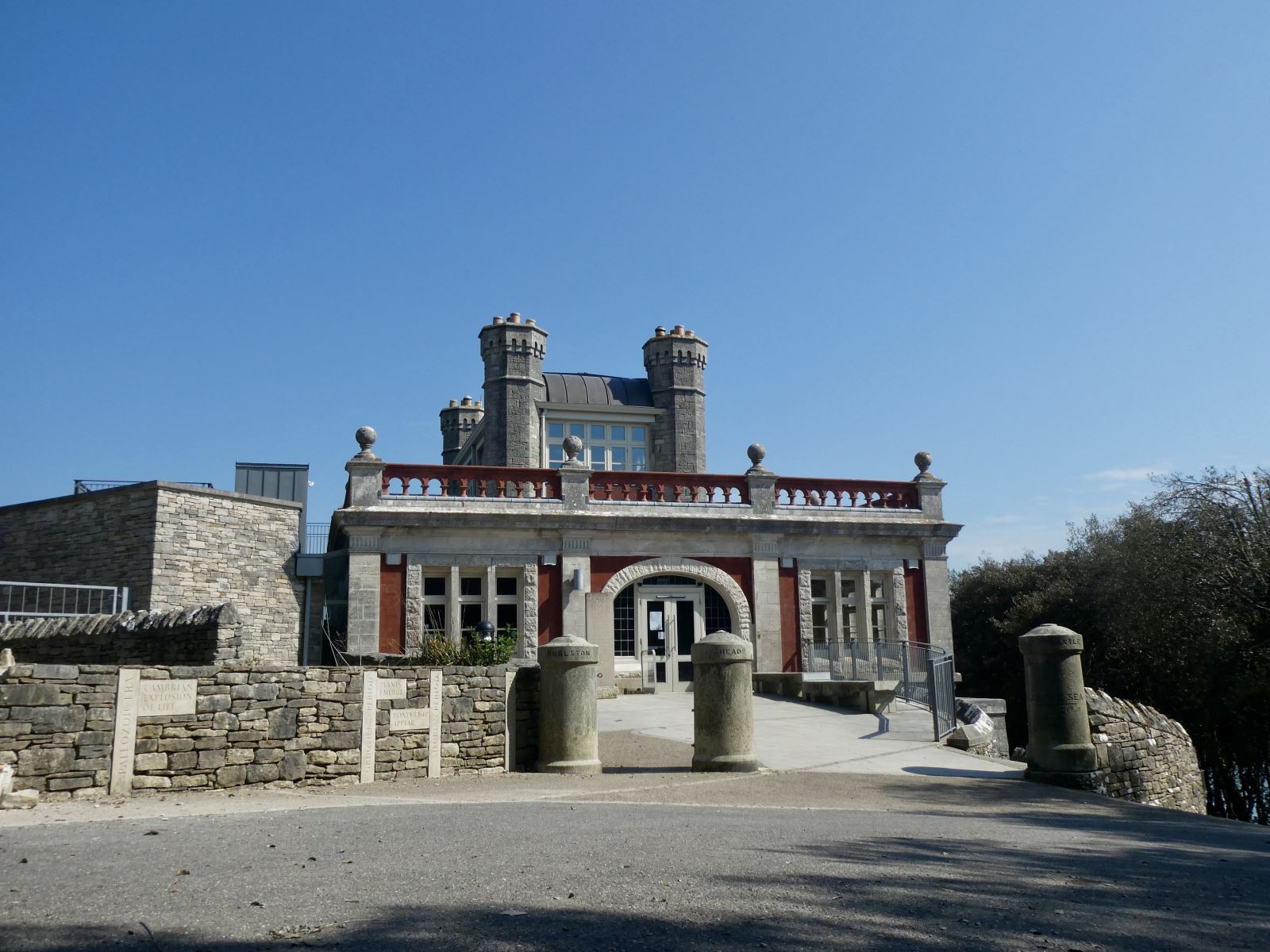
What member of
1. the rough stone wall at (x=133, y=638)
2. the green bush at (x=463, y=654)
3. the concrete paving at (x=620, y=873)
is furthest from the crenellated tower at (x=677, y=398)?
the concrete paving at (x=620, y=873)

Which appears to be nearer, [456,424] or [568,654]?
[568,654]

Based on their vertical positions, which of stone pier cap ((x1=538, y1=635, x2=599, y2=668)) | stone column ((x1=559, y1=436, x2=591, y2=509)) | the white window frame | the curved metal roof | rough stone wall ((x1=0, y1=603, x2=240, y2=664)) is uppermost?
the curved metal roof

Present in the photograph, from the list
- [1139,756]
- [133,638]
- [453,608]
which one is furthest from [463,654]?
[1139,756]

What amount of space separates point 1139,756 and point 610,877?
11053 millimetres

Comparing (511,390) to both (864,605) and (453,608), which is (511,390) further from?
(864,605)

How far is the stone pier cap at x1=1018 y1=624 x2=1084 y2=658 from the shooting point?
12141mm

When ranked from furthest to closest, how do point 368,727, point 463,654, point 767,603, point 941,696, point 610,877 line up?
point 767,603 < point 463,654 < point 941,696 < point 368,727 < point 610,877

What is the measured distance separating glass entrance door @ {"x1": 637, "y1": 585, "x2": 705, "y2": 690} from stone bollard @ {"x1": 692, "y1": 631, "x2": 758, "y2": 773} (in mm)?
9064

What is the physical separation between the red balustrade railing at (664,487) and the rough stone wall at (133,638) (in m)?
9.67

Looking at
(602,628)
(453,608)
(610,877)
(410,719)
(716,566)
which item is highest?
(716,566)

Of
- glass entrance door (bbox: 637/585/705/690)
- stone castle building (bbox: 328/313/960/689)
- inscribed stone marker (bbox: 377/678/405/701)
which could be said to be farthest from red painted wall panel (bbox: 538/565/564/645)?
inscribed stone marker (bbox: 377/678/405/701)

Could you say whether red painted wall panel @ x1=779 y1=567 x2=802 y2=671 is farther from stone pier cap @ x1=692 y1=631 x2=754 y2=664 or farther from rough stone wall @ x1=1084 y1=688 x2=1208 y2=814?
stone pier cap @ x1=692 y1=631 x2=754 y2=664

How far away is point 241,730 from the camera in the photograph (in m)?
10.7

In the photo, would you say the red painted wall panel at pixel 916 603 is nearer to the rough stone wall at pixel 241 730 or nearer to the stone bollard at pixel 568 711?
the stone bollard at pixel 568 711
